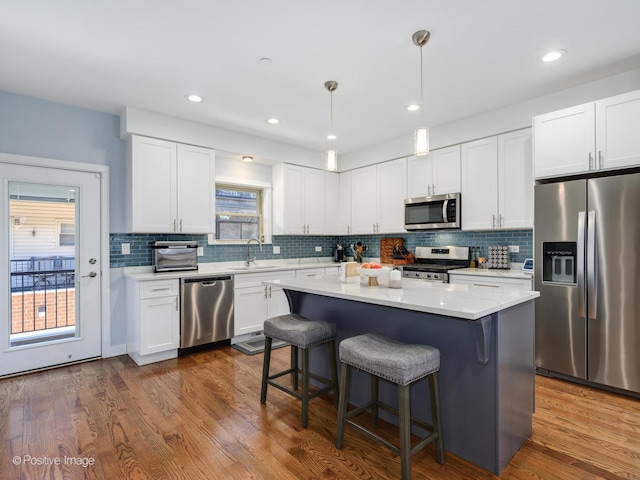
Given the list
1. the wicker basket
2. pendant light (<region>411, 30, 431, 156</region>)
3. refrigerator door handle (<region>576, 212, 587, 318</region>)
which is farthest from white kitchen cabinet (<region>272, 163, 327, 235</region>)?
refrigerator door handle (<region>576, 212, 587, 318</region>)

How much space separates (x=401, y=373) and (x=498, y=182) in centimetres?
285

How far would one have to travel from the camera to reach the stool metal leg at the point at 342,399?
6.44 feet

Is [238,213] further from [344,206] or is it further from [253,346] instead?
[253,346]

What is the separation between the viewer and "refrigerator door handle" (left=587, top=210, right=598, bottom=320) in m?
2.76

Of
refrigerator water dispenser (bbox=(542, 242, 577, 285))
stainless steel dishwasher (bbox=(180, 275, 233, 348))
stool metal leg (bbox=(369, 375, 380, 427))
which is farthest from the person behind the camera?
stainless steel dishwasher (bbox=(180, 275, 233, 348))

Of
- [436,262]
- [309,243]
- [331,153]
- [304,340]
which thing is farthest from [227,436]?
[309,243]

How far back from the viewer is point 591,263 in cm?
276

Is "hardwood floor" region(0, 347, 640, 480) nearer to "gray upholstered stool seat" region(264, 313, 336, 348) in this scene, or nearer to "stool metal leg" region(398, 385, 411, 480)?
"stool metal leg" region(398, 385, 411, 480)

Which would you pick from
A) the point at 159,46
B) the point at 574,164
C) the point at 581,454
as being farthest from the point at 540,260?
the point at 159,46

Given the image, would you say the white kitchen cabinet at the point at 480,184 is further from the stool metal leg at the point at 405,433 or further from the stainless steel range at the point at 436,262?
the stool metal leg at the point at 405,433

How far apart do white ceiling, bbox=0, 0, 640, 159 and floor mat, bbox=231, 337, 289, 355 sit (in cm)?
262

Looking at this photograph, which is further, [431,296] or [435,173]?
[435,173]

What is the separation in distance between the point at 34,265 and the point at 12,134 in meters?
1.24

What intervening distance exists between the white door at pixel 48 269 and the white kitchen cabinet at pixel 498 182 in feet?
13.4
